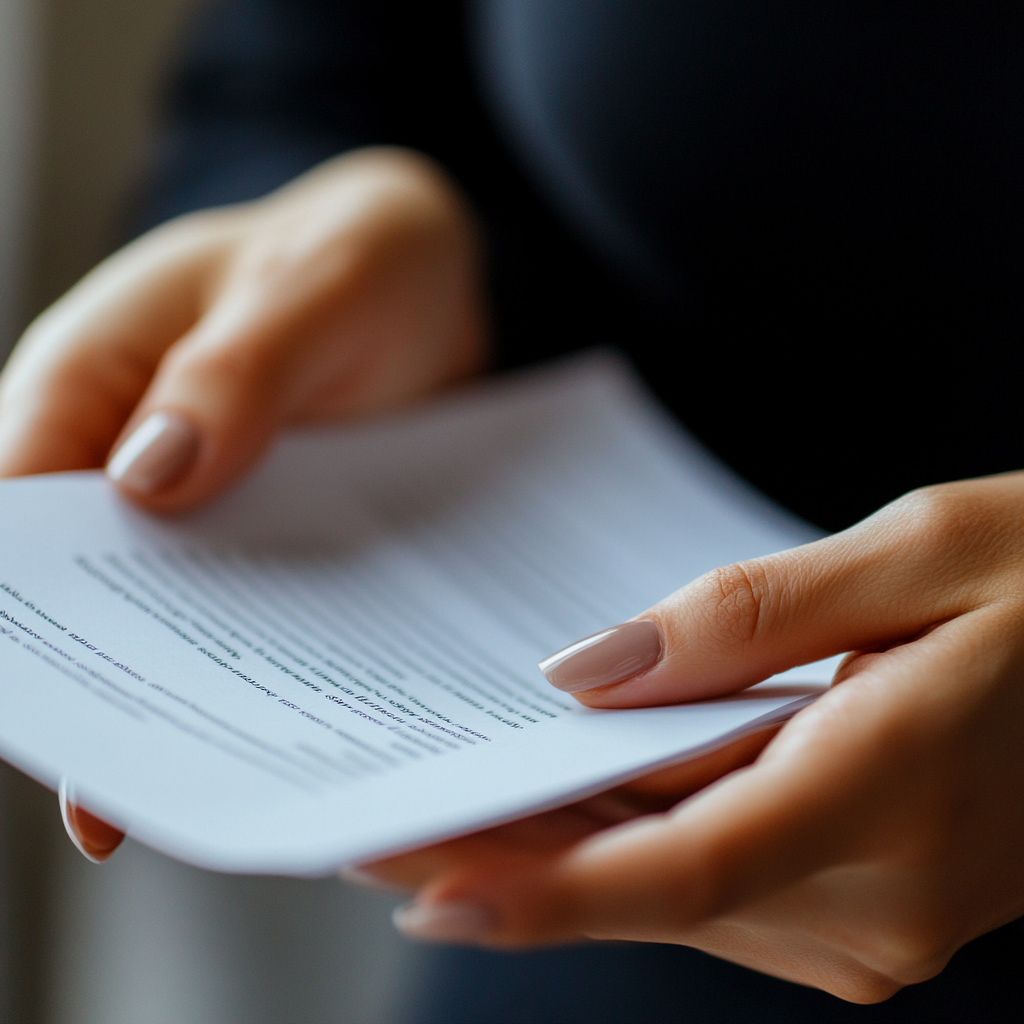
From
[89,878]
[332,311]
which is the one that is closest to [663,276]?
[332,311]

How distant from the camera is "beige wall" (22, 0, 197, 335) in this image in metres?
1.05

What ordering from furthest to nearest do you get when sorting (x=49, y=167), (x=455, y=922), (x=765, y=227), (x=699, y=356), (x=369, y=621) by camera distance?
(x=49, y=167)
(x=699, y=356)
(x=765, y=227)
(x=369, y=621)
(x=455, y=922)

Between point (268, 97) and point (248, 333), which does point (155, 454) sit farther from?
point (268, 97)

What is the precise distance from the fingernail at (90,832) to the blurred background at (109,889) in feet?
2.60

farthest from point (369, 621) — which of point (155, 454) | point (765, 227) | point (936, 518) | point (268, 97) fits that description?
point (268, 97)

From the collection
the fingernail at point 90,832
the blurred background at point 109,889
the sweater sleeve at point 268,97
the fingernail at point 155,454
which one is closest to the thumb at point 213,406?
the fingernail at point 155,454

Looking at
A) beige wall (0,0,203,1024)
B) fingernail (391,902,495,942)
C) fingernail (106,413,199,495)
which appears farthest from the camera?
beige wall (0,0,203,1024)

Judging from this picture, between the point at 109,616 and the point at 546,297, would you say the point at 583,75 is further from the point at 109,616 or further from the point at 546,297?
the point at 109,616

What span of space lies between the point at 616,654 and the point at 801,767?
78 millimetres

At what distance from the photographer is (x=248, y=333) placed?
0.49 metres

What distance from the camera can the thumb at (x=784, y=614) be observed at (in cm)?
31

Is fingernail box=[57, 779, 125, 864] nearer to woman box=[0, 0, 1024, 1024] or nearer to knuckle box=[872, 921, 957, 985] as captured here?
woman box=[0, 0, 1024, 1024]

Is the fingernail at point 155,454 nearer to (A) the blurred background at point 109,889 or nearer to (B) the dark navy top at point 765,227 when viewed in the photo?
(B) the dark navy top at point 765,227

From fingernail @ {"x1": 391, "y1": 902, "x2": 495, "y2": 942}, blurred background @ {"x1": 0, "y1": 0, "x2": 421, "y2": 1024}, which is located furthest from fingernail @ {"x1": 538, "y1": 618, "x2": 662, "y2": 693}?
blurred background @ {"x1": 0, "y1": 0, "x2": 421, "y2": 1024}
